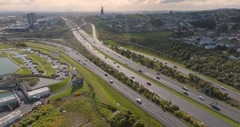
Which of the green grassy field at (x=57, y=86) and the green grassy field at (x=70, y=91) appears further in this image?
the green grassy field at (x=57, y=86)

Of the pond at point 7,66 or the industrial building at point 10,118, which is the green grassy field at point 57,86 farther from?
the pond at point 7,66

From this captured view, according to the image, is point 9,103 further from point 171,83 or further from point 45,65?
point 171,83

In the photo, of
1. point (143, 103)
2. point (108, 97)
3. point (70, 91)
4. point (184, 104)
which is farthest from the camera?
point (70, 91)

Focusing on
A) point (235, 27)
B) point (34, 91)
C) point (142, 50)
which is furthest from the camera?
point (235, 27)

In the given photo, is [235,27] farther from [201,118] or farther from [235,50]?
[201,118]

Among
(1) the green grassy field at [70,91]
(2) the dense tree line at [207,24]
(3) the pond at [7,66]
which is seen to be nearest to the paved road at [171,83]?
(1) the green grassy field at [70,91]

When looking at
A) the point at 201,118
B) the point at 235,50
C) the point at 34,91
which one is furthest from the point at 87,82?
the point at 235,50

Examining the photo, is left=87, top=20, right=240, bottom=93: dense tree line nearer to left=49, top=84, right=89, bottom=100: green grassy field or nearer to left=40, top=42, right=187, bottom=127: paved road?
left=40, top=42, right=187, bottom=127: paved road

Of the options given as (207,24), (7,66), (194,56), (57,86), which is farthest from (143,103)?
(207,24)

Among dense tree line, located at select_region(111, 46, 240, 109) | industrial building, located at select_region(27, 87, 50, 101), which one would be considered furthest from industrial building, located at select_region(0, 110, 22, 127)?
dense tree line, located at select_region(111, 46, 240, 109)
